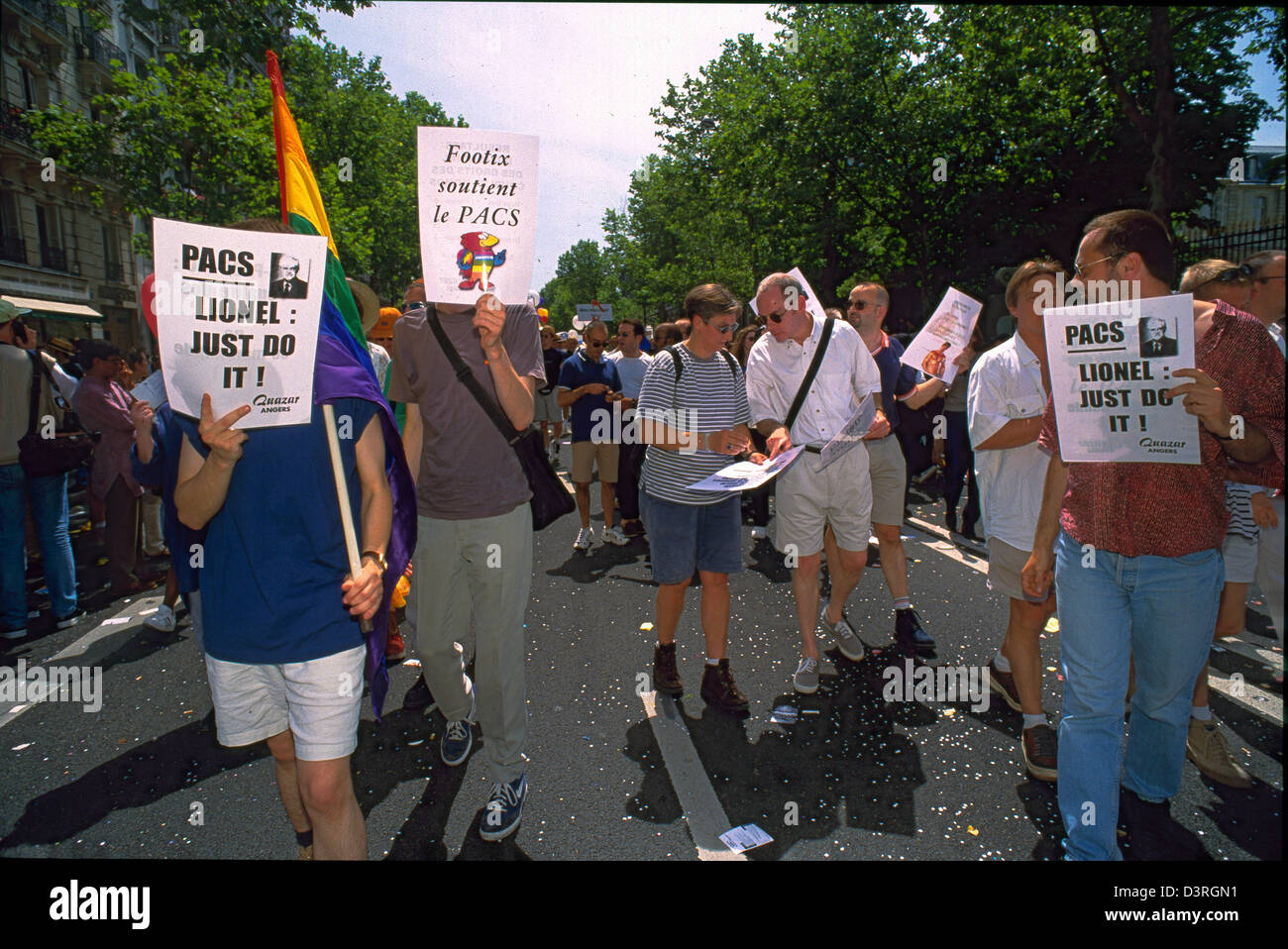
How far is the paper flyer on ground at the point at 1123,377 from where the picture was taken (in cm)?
233

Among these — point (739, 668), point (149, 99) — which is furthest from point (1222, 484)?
point (149, 99)

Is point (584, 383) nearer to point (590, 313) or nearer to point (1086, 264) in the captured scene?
point (1086, 264)

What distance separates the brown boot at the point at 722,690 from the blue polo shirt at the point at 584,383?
4.06 m

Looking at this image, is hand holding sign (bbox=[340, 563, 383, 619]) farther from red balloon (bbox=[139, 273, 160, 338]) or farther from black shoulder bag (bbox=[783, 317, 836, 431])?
black shoulder bag (bbox=[783, 317, 836, 431])

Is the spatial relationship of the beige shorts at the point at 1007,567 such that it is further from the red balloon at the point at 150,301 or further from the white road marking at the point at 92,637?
the white road marking at the point at 92,637

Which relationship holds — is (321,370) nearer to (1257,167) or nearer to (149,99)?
(1257,167)

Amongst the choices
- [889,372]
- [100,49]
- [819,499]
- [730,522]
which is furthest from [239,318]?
[100,49]

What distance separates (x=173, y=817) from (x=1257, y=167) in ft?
15.3

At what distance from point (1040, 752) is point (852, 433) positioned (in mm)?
1847

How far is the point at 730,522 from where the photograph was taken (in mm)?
4109

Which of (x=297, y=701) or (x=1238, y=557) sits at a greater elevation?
(x=1238, y=557)

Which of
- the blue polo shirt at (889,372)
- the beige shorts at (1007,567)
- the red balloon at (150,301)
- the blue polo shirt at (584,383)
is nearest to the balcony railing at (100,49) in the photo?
the blue polo shirt at (584,383)

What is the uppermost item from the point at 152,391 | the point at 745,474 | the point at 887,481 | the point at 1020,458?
the point at 152,391

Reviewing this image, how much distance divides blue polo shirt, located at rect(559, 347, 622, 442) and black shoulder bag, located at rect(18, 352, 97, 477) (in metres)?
4.10
